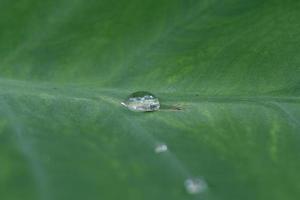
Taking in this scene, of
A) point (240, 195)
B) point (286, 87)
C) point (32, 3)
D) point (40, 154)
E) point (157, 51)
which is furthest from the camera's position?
point (32, 3)

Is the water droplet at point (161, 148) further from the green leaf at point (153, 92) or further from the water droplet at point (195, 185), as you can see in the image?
the water droplet at point (195, 185)

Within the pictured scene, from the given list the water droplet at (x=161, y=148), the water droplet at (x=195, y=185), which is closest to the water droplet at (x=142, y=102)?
the water droplet at (x=161, y=148)

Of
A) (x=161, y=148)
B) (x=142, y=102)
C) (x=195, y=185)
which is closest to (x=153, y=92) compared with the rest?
(x=142, y=102)

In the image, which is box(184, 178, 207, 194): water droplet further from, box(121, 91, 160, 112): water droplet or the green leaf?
box(121, 91, 160, 112): water droplet

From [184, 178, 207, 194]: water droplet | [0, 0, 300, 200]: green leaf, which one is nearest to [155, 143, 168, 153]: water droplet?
[0, 0, 300, 200]: green leaf

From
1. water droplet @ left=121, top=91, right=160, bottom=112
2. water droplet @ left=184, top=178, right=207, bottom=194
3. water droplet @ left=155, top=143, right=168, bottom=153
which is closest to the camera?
water droplet @ left=184, top=178, right=207, bottom=194

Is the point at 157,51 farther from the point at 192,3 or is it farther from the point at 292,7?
the point at 292,7

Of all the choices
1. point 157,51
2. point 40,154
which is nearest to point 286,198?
point 40,154
